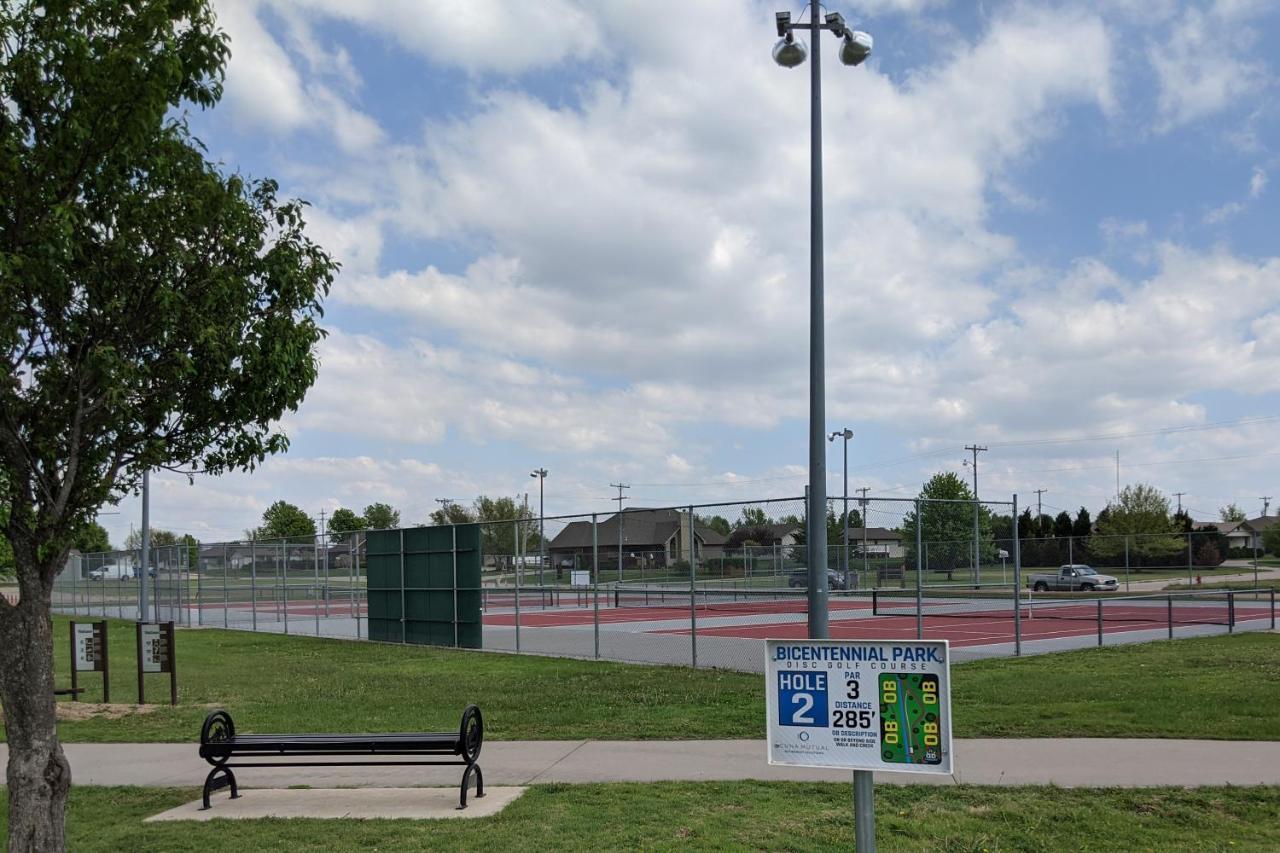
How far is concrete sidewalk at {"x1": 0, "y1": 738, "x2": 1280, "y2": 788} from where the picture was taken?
879cm

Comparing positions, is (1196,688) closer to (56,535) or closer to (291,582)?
(56,535)

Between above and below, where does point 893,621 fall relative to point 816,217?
below

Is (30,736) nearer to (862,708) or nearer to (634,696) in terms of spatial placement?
→ (862,708)

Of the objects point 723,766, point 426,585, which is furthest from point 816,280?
point 426,585

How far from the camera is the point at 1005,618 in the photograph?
94.9 ft

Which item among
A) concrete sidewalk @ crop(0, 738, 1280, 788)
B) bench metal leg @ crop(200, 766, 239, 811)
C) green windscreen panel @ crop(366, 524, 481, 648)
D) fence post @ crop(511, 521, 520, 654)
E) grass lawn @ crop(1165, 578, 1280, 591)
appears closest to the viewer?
bench metal leg @ crop(200, 766, 239, 811)

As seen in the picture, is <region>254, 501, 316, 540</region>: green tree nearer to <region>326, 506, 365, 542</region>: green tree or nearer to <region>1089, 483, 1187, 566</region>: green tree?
<region>326, 506, 365, 542</region>: green tree

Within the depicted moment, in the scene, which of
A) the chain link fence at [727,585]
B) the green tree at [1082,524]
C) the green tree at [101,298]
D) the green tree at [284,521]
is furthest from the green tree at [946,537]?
the green tree at [284,521]

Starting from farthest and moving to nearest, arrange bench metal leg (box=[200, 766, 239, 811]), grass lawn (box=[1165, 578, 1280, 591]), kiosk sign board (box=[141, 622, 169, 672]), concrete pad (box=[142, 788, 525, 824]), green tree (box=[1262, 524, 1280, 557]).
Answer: green tree (box=[1262, 524, 1280, 557])
grass lawn (box=[1165, 578, 1280, 591])
kiosk sign board (box=[141, 622, 169, 672])
bench metal leg (box=[200, 766, 239, 811])
concrete pad (box=[142, 788, 525, 824])

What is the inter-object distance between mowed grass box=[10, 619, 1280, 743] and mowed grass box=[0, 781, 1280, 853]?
9.10 ft

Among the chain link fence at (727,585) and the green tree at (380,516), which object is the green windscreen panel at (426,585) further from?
the green tree at (380,516)

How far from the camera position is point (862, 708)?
487 cm

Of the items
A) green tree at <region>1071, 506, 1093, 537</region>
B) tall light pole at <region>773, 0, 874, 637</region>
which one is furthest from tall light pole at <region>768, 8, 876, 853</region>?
green tree at <region>1071, 506, 1093, 537</region>

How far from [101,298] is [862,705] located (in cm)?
502
